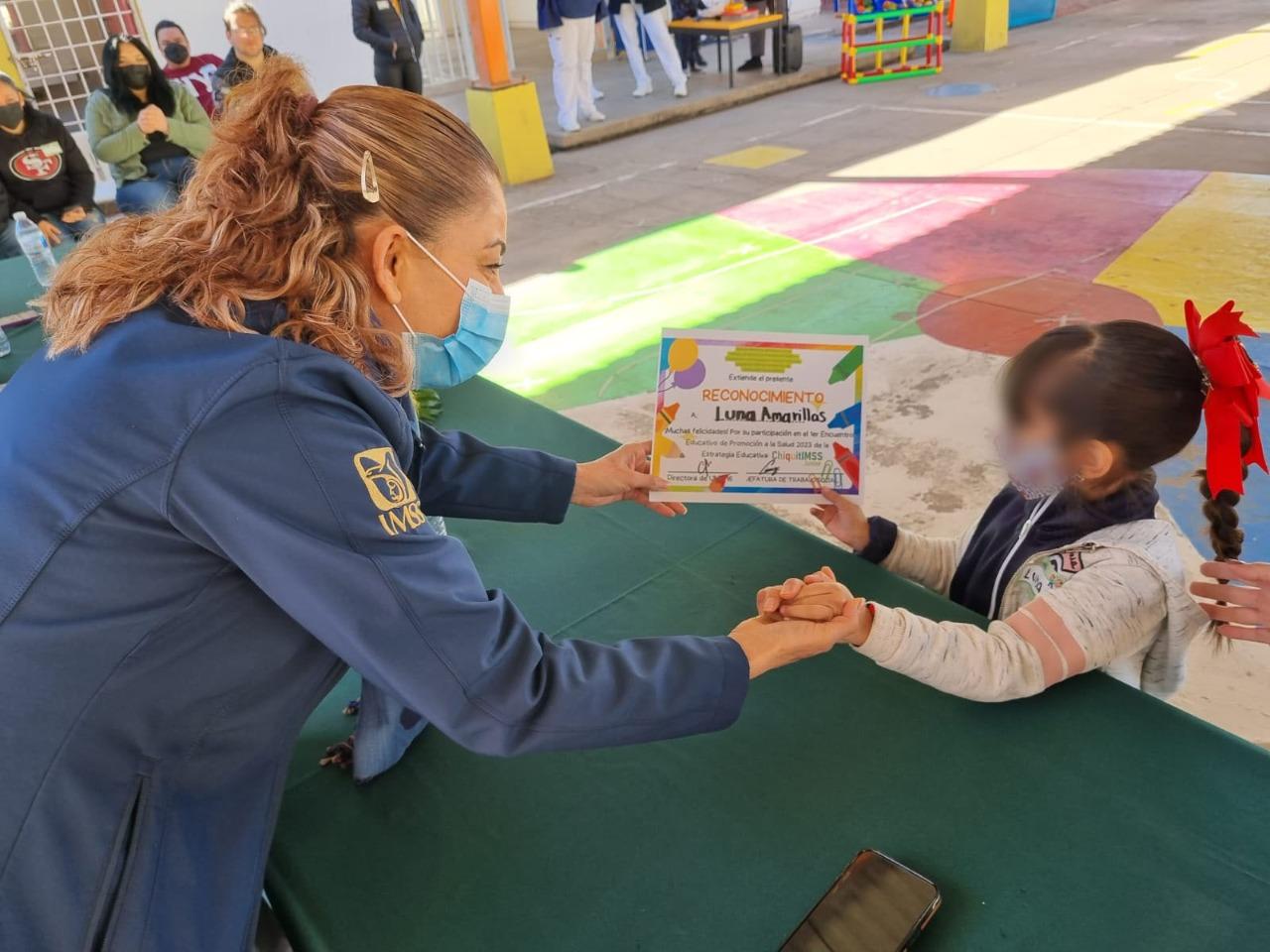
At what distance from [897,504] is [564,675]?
2492 millimetres

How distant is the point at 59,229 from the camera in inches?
225

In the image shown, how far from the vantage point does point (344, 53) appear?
1027cm

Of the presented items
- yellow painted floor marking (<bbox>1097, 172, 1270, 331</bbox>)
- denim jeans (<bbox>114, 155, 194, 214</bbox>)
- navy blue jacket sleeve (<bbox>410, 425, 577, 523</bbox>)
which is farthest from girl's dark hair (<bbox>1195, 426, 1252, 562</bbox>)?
denim jeans (<bbox>114, 155, 194, 214</bbox>)

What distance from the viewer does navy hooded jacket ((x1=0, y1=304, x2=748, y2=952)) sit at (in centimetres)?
108

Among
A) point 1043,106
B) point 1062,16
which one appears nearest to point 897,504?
point 1043,106

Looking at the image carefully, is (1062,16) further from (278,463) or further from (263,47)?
(278,463)

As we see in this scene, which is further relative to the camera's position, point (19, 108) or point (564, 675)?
point (19, 108)

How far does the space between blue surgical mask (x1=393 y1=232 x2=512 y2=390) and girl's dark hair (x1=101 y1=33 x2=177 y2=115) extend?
5518mm

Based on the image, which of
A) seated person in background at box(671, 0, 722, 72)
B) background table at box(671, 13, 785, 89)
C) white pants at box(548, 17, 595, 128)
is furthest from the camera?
seated person in background at box(671, 0, 722, 72)

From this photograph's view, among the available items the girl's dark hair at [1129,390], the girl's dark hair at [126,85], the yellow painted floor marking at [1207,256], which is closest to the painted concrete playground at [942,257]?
the yellow painted floor marking at [1207,256]

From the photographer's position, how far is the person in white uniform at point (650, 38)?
10023 mm

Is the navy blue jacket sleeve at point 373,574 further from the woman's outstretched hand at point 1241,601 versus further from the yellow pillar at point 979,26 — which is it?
the yellow pillar at point 979,26

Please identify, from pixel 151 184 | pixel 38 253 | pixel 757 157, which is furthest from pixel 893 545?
pixel 757 157

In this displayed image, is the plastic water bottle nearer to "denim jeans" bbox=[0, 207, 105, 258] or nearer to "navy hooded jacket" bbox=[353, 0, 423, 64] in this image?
"denim jeans" bbox=[0, 207, 105, 258]
